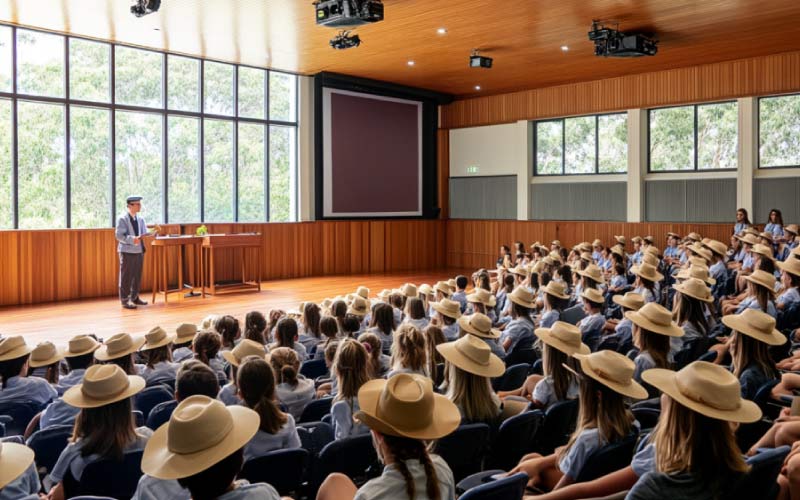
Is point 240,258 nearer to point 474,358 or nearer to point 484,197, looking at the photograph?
point 484,197

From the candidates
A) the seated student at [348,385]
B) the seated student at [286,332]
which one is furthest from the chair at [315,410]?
the seated student at [286,332]

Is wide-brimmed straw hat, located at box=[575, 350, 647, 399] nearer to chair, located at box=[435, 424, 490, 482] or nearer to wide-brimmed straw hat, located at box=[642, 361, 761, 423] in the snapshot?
wide-brimmed straw hat, located at box=[642, 361, 761, 423]

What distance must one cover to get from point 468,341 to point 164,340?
286 centimetres

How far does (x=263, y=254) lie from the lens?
1594 centimetres

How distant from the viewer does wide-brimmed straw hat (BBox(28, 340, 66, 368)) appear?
5090mm

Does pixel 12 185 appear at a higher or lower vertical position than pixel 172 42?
lower

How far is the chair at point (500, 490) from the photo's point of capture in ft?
7.99

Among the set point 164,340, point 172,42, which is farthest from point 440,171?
point 164,340

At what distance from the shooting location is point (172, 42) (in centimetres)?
1338

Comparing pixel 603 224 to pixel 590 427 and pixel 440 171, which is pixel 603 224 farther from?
pixel 590 427

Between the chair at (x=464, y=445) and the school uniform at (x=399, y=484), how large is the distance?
944mm

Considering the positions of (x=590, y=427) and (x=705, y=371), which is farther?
(x=590, y=427)

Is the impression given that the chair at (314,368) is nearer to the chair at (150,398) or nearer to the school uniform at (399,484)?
the chair at (150,398)

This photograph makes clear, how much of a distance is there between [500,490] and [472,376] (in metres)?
1.18
